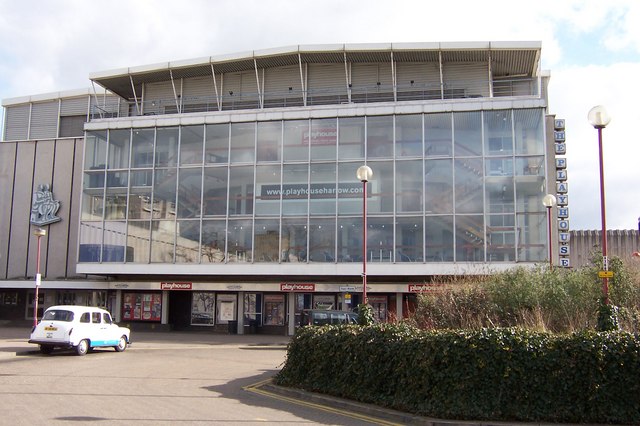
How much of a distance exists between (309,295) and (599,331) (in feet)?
87.0

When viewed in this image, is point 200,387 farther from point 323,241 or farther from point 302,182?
point 302,182

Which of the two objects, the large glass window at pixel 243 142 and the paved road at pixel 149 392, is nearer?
the paved road at pixel 149 392

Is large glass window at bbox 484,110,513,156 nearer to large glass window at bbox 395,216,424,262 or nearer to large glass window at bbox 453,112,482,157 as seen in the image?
large glass window at bbox 453,112,482,157

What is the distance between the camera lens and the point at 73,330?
2127 centimetres

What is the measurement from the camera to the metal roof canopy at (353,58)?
1357 inches

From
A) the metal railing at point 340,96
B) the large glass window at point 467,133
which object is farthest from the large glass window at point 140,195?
the large glass window at point 467,133

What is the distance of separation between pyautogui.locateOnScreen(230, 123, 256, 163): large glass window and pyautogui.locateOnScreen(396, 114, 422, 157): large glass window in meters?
8.23

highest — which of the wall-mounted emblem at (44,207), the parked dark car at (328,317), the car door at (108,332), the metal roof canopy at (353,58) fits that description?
the metal roof canopy at (353,58)

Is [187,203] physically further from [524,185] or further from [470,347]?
[470,347]

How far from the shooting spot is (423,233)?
107 ft

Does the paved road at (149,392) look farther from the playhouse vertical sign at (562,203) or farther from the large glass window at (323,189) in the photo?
the playhouse vertical sign at (562,203)

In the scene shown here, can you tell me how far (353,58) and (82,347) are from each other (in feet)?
73.3

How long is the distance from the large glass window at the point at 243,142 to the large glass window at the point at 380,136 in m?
6.66

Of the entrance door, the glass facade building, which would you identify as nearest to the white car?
the glass facade building
